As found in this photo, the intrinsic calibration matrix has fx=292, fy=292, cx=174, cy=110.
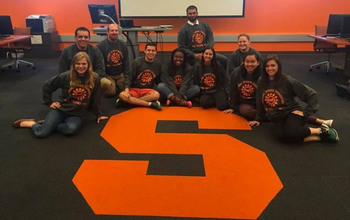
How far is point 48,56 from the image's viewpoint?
6789mm

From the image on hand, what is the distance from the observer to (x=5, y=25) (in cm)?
516

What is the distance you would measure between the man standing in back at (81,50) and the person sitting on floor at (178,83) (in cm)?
85

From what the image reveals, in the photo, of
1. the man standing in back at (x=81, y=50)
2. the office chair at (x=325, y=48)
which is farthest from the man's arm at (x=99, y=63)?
the office chair at (x=325, y=48)

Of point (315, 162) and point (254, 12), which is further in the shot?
point (254, 12)

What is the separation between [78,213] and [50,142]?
1157 millimetres

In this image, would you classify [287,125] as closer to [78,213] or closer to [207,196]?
[207,196]

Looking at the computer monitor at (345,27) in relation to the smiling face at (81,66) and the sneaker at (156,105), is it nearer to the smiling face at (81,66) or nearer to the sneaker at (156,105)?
the sneaker at (156,105)

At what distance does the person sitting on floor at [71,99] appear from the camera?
291 centimetres

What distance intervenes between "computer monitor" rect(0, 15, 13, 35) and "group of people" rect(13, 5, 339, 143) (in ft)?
7.25

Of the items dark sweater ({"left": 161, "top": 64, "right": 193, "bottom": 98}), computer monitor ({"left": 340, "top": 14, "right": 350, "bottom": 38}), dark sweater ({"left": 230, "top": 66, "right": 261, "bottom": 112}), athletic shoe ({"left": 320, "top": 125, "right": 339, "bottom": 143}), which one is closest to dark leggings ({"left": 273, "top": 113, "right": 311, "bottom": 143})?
athletic shoe ({"left": 320, "top": 125, "right": 339, "bottom": 143})

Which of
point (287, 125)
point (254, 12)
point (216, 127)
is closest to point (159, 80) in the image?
point (216, 127)

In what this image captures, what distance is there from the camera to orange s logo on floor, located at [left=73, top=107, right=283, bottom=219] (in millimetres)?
1900

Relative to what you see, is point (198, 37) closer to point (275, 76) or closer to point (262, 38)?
point (275, 76)

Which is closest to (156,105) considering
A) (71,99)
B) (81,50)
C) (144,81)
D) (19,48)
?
(144,81)
